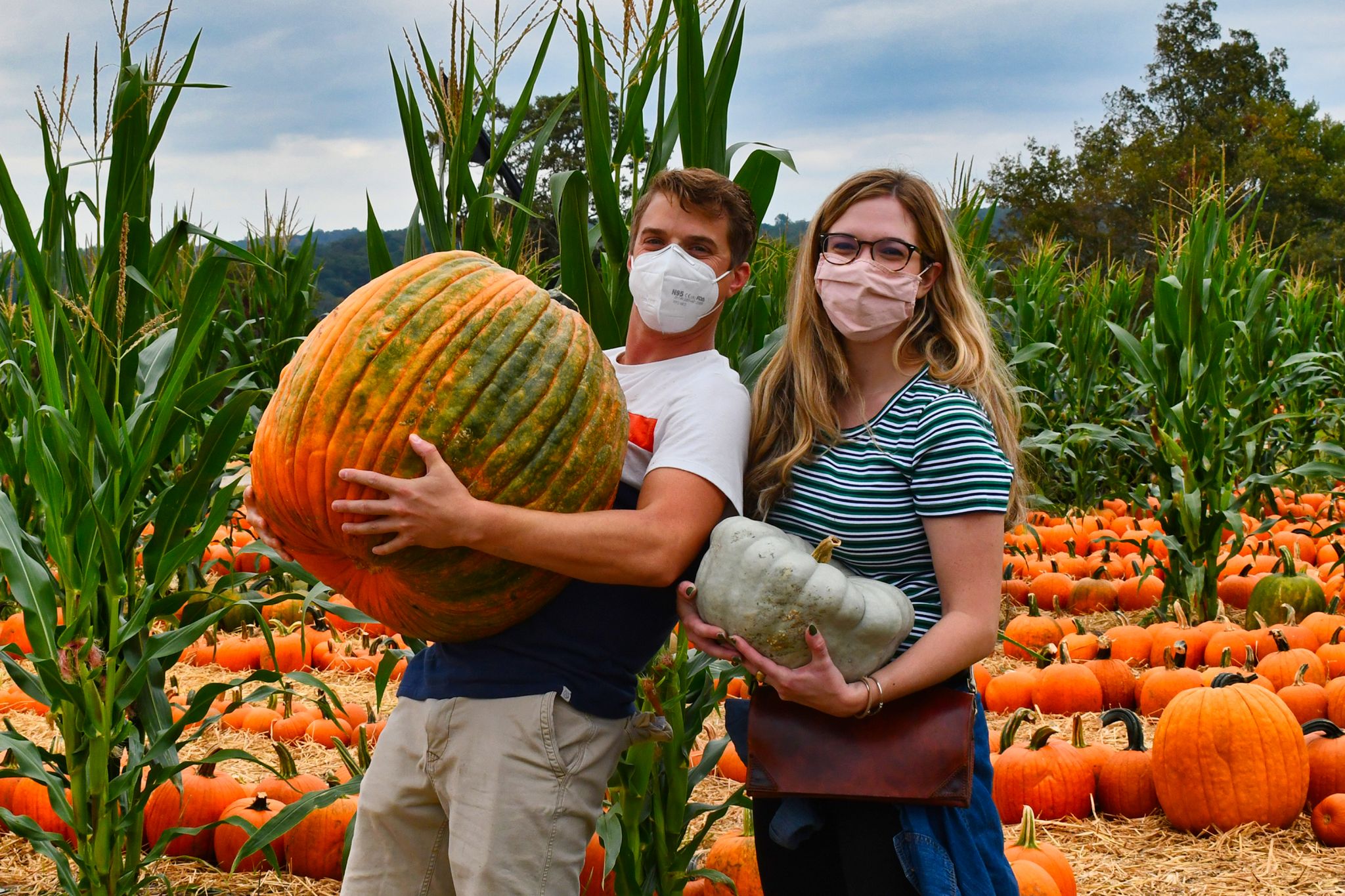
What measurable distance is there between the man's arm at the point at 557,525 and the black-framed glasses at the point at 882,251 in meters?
0.54

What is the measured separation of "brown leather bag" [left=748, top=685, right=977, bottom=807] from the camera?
6.24 feet

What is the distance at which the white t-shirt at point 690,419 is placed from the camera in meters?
2.02

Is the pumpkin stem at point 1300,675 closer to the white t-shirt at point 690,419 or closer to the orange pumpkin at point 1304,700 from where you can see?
the orange pumpkin at point 1304,700

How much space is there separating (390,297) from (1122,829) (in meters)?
3.06

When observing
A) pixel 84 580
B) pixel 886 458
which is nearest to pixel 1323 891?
pixel 886 458

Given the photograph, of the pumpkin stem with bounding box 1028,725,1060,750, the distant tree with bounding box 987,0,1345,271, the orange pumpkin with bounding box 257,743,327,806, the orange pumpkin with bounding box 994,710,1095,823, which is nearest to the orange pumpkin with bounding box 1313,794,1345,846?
the orange pumpkin with bounding box 994,710,1095,823

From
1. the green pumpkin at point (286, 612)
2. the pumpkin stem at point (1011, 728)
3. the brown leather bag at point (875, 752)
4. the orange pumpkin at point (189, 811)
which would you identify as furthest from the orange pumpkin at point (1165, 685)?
the green pumpkin at point (286, 612)

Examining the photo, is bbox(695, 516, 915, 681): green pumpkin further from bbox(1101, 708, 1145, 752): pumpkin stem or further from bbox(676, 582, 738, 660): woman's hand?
bbox(1101, 708, 1145, 752): pumpkin stem

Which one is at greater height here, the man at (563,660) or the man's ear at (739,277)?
the man's ear at (739,277)

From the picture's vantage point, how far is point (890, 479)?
6.50ft

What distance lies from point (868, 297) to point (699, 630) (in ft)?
2.33

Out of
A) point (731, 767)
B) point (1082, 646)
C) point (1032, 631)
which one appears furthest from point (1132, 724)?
point (1032, 631)

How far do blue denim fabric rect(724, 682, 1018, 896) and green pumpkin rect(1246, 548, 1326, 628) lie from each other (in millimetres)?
4018

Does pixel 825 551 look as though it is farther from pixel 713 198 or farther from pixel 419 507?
pixel 713 198
